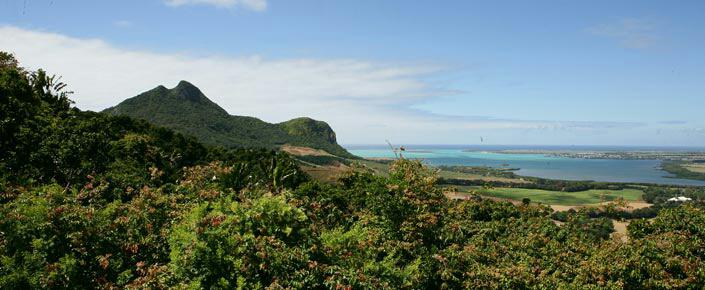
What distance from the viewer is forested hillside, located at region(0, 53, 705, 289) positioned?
7848 mm

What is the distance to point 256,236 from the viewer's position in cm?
862

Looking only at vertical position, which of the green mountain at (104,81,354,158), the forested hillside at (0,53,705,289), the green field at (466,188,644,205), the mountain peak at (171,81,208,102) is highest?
the mountain peak at (171,81,208,102)

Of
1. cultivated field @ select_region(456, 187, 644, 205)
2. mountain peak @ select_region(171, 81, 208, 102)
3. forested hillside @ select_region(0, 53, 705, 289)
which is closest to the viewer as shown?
forested hillside @ select_region(0, 53, 705, 289)

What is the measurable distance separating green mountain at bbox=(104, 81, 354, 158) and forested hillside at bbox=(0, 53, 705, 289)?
80255 millimetres

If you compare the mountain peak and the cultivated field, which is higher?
the mountain peak

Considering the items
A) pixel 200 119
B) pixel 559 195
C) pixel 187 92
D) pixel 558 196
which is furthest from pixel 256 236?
pixel 187 92

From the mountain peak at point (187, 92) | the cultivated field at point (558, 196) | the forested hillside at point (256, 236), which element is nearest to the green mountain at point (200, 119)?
the mountain peak at point (187, 92)

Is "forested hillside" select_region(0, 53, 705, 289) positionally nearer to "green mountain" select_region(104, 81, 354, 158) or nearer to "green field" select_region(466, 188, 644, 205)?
"green field" select_region(466, 188, 644, 205)

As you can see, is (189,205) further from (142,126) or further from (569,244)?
(142,126)

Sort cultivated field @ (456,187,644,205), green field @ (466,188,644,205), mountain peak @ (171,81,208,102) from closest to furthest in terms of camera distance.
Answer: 1. cultivated field @ (456,187,644,205)
2. green field @ (466,188,644,205)
3. mountain peak @ (171,81,208,102)

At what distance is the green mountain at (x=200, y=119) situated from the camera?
376 feet

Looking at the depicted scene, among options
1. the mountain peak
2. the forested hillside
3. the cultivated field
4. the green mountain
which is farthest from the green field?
the mountain peak

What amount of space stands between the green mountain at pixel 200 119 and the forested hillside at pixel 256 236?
263 feet

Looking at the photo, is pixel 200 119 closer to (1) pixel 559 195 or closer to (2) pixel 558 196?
(2) pixel 558 196
